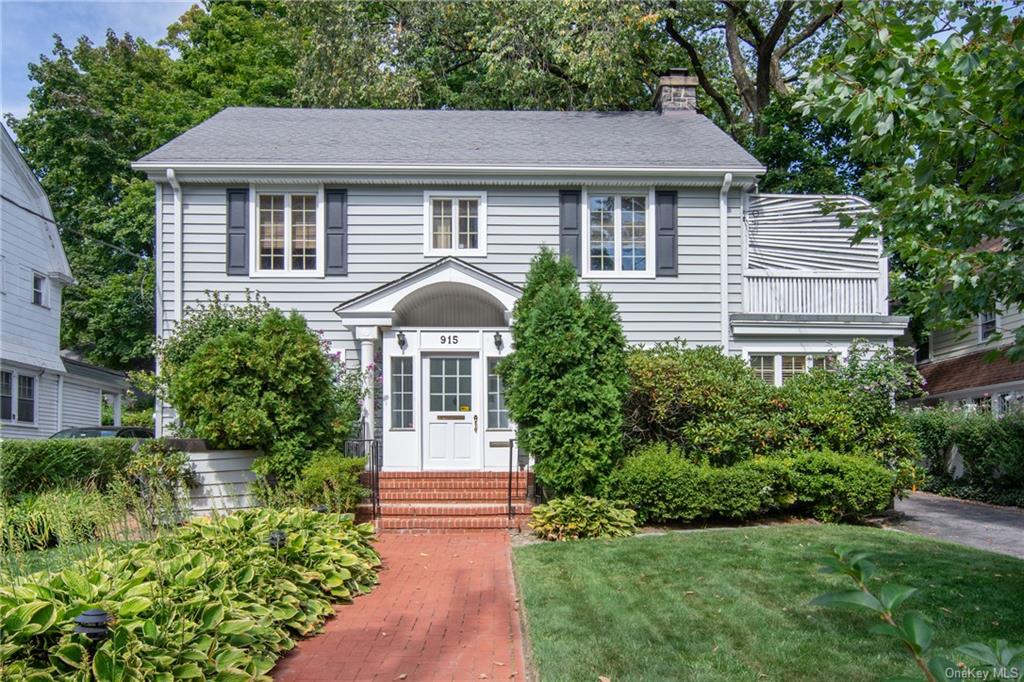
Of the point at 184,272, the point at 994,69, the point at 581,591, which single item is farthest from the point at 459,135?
the point at 994,69

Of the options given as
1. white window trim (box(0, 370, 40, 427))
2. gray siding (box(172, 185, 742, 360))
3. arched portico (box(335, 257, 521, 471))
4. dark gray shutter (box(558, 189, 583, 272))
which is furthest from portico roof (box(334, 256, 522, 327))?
white window trim (box(0, 370, 40, 427))

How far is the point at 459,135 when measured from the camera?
54.1 ft

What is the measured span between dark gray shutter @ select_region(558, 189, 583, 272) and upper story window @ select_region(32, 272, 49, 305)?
49.1 ft

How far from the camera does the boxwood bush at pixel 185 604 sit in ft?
15.3

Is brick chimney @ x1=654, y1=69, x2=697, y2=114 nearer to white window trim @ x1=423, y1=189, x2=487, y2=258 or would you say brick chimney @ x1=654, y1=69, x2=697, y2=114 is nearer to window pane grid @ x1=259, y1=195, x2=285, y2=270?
white window trim @ x1=423, y1=189, x2=487, y2=258

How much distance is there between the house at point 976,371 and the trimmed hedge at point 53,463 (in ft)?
51.5

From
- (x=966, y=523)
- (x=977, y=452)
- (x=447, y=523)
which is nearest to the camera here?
(x=447, y=523)

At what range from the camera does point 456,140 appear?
16125 mm

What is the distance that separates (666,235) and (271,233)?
22.8 feet

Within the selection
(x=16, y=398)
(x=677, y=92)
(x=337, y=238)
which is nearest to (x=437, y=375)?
(x=337, y=238)

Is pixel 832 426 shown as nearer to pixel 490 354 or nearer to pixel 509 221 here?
pixel 490 354

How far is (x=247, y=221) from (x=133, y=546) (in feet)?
29.4

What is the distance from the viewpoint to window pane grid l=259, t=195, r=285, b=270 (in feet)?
48.6

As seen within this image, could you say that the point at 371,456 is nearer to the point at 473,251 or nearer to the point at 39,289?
the point at 473,251
